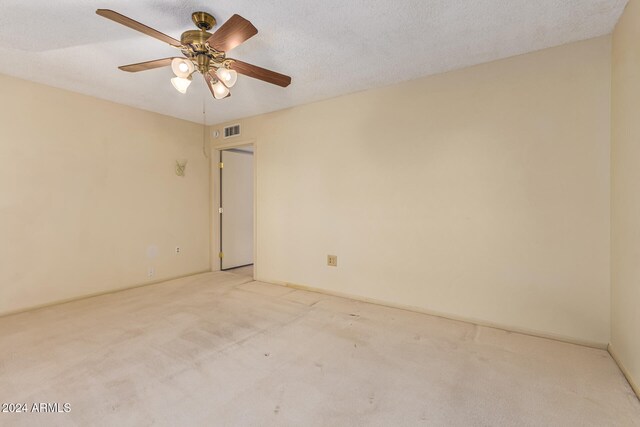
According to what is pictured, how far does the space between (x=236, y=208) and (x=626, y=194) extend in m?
4.61

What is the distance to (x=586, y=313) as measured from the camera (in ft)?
7.40

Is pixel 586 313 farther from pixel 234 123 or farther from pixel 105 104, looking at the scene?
pixel 105 104

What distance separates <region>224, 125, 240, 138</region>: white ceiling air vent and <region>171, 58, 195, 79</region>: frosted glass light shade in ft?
7.87

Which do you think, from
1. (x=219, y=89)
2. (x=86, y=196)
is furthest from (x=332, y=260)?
(x=86, y=196)

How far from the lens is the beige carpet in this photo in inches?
60.4

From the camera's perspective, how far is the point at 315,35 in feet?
7.19

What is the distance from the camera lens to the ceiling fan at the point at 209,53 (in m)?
1.70

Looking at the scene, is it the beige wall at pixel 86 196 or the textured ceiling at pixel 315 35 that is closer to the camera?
the textured ceiling at pixel 315 35

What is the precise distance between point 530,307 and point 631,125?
4.82 ft

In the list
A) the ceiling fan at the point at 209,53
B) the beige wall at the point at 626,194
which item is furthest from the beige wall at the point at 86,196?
the beige wall at the point at 626,194

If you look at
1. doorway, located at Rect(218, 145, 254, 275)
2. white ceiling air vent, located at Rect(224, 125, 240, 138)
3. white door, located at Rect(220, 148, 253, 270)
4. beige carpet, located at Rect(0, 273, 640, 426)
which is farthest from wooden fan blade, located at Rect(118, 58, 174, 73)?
white door, located at Rect(220, 148, 253, 270)

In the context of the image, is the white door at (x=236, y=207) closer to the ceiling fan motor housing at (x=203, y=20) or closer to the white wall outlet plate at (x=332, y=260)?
the white wall outlet plate at (x=332, y=260)

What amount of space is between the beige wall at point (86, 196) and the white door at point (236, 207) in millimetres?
427

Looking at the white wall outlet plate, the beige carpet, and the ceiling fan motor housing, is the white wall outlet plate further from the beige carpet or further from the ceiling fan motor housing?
the ceiling fan motor housing
